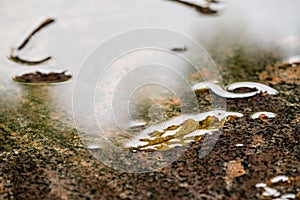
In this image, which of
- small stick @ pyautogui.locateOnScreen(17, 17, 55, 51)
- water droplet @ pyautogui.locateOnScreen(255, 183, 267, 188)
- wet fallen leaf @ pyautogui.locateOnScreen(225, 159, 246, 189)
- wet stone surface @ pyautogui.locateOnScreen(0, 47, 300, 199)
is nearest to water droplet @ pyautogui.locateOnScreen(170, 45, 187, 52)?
wet stone surface @ pyautogui.locateOnScreen(0, 47, 300, 199)

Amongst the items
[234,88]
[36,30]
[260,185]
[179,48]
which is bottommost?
[260,185]

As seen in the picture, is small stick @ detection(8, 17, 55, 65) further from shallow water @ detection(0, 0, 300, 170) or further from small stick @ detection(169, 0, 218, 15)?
small stick @ detection(169, 0, 218, 15)

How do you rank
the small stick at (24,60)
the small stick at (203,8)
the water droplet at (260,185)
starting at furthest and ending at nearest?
1. the small stick at (203,8)
2. the small stick at (24,60)
3. the water droplet at (260,185)

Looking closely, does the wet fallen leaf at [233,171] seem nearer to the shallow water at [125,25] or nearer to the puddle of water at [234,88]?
the puddle of water at [234,88]

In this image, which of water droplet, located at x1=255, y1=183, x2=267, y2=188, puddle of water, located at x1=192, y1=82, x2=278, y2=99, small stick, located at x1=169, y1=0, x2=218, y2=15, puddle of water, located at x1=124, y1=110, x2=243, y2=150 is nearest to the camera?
water droplet, located at x1=255, y1=183, x2=267, y2=188

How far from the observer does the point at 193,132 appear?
1.49 m

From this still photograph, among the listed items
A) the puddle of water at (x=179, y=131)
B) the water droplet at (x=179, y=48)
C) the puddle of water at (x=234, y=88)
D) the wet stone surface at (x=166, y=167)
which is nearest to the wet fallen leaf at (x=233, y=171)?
the wet stone surface at (x=166, y=167)

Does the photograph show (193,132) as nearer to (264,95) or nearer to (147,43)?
(264,95)

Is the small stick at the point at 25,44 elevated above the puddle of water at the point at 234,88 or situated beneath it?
elevated above

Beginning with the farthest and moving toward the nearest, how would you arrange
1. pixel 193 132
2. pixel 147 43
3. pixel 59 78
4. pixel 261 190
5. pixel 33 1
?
pixel 33 1 < pixel 147 43 < pixel 59 78 < pixel 193 132 < pixel 261 190

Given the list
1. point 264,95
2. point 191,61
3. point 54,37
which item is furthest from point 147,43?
point 264,95

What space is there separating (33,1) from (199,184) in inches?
52.0

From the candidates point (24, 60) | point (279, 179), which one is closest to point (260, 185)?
point (279, 179)

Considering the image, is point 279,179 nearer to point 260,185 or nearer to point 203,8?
point 260,185
